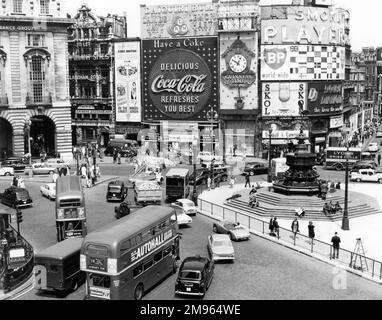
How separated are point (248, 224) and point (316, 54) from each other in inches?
1633

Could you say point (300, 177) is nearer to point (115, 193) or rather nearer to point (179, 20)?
point (115, 193)

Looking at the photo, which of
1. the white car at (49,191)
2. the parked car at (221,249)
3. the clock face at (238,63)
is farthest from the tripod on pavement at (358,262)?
the clock face at (238,63)

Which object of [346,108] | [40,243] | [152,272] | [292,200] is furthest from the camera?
[346,108]

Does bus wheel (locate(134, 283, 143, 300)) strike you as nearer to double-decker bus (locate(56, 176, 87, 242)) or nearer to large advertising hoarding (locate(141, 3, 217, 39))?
double-decker bus (locate(56, 176, 87, 242))

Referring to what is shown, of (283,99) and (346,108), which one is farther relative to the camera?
(346,108)

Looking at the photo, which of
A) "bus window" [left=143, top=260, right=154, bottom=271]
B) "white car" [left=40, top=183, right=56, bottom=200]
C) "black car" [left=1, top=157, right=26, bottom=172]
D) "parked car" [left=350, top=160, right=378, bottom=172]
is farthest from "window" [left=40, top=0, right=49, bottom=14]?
"bus window" [left=143, top=260, right=154, bottom=271]

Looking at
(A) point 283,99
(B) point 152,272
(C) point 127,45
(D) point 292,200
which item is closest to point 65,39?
(C) point 127,45

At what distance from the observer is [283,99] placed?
74.4 meters

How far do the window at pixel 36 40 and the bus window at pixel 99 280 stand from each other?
51.9m

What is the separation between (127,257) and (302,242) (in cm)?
1438

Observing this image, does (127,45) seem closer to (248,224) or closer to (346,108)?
(346,108)

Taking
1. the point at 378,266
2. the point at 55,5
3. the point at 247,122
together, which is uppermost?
the point at 55,5

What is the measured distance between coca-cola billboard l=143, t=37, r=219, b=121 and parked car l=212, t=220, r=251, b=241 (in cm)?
4043

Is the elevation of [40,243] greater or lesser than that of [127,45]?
lesser
